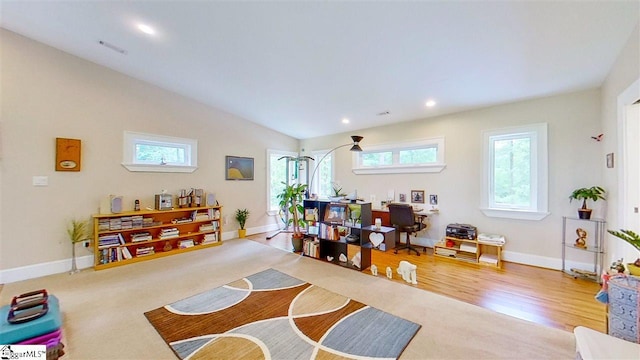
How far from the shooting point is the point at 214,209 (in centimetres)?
508

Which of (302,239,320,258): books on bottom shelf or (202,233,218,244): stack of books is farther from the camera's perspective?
(202,233,218,244): stack of books

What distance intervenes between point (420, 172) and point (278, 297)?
3.65 m

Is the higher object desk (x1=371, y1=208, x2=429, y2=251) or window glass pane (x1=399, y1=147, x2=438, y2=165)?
window glass pane (x1=399, y1=147, x2=438, y2=165)

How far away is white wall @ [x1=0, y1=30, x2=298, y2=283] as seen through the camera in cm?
323

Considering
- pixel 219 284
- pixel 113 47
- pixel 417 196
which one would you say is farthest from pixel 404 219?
pixel 113 47

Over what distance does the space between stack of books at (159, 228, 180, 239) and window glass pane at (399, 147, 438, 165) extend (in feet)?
15.4

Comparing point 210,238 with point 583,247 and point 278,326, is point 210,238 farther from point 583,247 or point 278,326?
point 583,247

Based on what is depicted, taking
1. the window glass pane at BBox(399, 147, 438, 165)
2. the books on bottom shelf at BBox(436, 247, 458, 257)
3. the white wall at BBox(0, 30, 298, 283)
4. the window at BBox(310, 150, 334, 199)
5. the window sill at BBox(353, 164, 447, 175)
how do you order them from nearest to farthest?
1. the white wall at BBox(0, 30, 298, 283)
2. the books on bottom shelf at BBox(436, 247, 458, 257)
3. the window sill at BBox(353, 164, 447, 175)
4. the window glass pane at BBox(399, 147, 438, 165)
5. the window at BBox(310, 150, 334, 199)

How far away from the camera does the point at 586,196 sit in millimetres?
3188

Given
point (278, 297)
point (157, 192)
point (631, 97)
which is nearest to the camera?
point (631, 97)

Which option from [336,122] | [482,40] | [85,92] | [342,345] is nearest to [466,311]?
[342,345]

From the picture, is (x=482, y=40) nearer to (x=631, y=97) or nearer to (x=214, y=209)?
(x=631, y=97)

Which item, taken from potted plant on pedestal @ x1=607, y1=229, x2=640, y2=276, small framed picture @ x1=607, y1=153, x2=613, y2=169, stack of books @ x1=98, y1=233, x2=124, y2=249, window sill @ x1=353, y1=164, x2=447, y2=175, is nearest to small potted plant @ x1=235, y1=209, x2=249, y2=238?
stack of books @ x1=98, y1=233, x2=124, y2=249

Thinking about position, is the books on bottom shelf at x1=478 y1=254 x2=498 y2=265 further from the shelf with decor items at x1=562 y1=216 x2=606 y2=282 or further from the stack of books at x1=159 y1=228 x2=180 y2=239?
the stack of books at x1=159 y1=228 x2=180 y2=239
